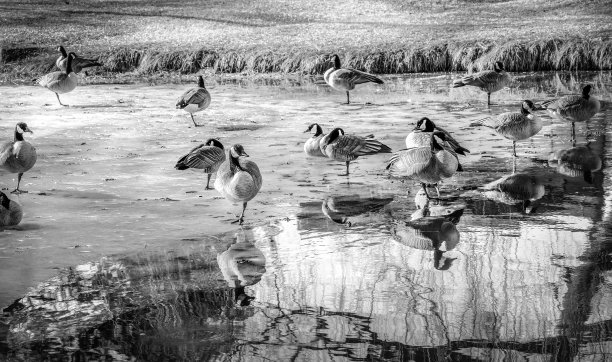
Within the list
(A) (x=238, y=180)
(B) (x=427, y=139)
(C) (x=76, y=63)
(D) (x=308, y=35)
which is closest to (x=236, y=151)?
(A) (x=238, y=180)

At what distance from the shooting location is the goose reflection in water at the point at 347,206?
9.85 metres

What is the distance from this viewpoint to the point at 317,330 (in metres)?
6.37

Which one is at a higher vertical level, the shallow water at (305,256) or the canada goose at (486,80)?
the canada goose at (486,80)

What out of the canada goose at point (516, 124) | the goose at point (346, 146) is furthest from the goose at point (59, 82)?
the canada goose at point (516, 124)

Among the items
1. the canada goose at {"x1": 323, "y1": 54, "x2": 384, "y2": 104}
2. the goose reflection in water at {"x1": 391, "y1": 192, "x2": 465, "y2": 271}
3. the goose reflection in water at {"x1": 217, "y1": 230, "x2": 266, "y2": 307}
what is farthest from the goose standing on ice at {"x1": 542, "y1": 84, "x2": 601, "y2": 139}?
the goose reflection in water at {"x1": 217, "y1": 230, "x2": 266, "y2": 307}

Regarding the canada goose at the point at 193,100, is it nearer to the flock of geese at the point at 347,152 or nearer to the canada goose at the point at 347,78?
the flock of geese at the point at 347,152

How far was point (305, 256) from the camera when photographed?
834 cm

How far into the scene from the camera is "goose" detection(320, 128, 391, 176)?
1190 cm

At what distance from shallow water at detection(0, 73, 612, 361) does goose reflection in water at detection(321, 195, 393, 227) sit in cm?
4

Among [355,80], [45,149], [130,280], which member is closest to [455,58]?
[355,80]

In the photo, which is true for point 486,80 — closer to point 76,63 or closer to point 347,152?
point 347,152

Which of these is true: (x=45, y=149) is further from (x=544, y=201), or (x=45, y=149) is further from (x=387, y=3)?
(x=387, y=3)

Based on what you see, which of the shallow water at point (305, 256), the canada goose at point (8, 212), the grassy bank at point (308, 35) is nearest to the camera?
the shallow water at point (305, 256)

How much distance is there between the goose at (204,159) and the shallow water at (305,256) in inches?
14.1
